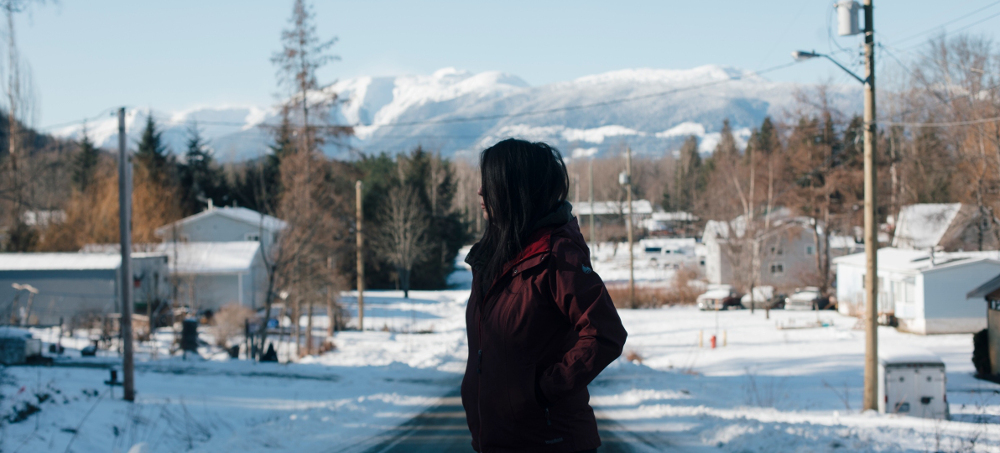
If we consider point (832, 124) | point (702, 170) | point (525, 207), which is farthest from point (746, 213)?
point (702, 170)

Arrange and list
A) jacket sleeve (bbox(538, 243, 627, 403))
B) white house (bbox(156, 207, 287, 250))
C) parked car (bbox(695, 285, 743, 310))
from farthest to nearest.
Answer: white house (bbox(156, 207, 287, 250)) → parked car (bbox(695, 285, 743, 310)) → jacket sleeve (bbox(538, 243, 627, 403))

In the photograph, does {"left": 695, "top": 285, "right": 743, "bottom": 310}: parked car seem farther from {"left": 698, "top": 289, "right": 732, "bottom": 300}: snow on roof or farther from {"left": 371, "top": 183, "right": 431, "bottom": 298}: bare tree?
{"left": 371, "top": 183, "right": 431, "bottom": 298}: bare tree

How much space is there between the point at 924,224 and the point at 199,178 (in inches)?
2181

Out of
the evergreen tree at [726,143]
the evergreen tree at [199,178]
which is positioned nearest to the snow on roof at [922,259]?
the evergreen tree at [726,143]

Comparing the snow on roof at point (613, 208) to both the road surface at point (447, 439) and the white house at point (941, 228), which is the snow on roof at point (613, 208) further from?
the road surface at point (447, 439)

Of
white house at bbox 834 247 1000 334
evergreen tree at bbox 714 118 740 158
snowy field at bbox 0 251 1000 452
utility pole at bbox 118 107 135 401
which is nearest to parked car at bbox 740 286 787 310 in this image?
white house at bbox 834 247 1000 334

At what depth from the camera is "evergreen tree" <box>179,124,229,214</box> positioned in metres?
55.5

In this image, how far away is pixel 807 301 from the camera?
40.0m

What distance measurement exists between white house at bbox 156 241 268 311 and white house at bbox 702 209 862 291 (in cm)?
3055

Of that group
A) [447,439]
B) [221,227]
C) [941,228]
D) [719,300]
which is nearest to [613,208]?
[719,300]

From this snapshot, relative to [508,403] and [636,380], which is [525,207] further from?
[636,380]

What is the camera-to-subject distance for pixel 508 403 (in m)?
2.38

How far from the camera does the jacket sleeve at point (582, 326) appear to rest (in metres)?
2.24

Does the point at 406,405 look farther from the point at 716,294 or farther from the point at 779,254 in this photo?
the point at 779,254
